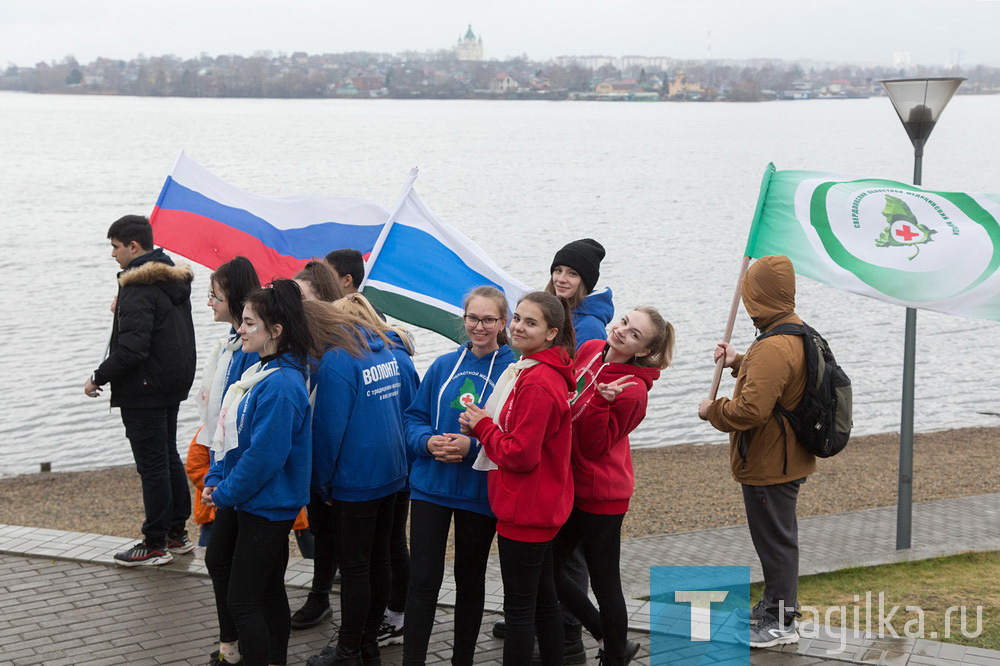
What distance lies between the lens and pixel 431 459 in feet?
16.8

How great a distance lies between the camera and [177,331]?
709 centimetres

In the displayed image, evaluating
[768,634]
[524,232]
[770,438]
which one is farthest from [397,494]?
[524,232]

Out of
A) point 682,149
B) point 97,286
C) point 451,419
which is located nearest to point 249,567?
point 451,419

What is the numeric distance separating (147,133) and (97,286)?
99332 millimetres

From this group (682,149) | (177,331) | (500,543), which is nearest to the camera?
(500,543)

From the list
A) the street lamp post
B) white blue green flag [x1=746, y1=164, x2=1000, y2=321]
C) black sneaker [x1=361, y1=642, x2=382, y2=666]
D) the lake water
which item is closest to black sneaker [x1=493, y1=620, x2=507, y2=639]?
black sneaker [x1=361, y1=642, x2=382, y2=666]

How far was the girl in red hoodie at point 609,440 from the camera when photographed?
16.5 ft

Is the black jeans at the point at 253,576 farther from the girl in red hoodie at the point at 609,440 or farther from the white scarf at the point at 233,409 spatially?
the girl in red hoodie at the point at 609,440

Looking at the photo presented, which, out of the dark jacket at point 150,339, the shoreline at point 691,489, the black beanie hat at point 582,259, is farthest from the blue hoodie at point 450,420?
the shoreline at point 691,489

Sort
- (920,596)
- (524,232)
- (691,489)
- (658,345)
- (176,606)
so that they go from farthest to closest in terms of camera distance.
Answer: (524,232)
(691,489)
(920,596)
(176,606)
(658,345)

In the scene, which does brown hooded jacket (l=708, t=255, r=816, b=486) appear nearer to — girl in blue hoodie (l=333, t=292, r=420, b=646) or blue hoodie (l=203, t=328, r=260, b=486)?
girl in blue hoodie (l=333, t=292, r=420, b=646)

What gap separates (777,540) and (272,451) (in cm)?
275

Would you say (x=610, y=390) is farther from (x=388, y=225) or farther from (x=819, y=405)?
(x=388, y=225)

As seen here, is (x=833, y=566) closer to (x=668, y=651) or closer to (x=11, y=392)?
(x=668, y=651)
